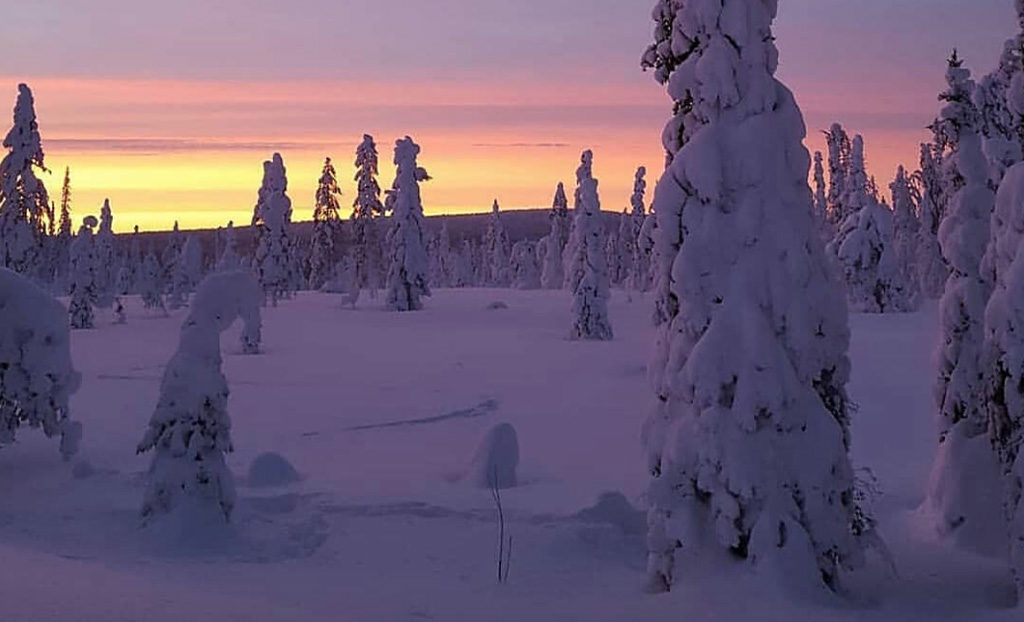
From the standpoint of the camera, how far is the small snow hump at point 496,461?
16625 millimetres

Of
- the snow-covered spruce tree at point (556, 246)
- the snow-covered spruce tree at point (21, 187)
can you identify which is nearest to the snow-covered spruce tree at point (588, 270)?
the snow-covered spruce tree at point (21, 187)

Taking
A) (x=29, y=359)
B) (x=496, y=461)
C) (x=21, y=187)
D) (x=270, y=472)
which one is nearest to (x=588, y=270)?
(x=21, y=187)

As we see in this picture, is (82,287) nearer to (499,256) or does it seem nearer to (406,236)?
(406,236)

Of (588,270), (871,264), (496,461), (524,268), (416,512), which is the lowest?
(416,512)

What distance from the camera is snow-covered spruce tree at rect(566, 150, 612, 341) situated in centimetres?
4212

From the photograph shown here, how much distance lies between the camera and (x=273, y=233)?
202 feet

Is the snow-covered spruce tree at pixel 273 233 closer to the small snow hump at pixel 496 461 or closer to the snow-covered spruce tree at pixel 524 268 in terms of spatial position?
the snow-covered spruce tree at pixel 524 268

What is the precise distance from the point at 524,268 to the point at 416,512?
291ft

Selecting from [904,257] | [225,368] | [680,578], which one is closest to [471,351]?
[225,368]

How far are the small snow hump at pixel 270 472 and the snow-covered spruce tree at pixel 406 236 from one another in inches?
1466

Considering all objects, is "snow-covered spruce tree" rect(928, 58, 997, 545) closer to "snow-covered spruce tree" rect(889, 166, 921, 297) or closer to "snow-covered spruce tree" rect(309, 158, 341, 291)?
"snow-covered spruce tree" rect(309, 158, 341, 291)

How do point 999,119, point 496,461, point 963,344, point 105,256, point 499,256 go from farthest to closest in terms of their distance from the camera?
point 499,256, point 105,256, point 496,461, point 999,119, point 963,344

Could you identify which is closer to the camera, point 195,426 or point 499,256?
point 195,426

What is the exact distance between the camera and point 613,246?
106125 mm
